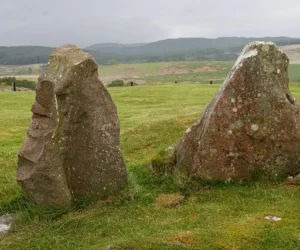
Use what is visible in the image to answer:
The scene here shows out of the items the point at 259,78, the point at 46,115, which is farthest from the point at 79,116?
the point at 259,78

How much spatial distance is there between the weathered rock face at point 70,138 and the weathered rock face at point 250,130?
7.65ft

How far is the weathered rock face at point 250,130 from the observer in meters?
11.4

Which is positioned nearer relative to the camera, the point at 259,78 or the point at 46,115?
the point at 46,115

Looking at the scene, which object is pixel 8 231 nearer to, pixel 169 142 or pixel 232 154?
pixel 232 154

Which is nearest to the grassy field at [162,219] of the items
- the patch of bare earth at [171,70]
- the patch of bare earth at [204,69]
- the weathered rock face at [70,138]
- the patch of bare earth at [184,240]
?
the patch of bare earth at [184,240]

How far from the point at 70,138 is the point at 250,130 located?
14.4 ft

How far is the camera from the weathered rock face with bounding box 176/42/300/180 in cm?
1143

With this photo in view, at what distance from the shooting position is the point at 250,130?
11.4 metres

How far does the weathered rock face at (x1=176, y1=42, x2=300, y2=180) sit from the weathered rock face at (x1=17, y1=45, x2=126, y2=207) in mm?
2332

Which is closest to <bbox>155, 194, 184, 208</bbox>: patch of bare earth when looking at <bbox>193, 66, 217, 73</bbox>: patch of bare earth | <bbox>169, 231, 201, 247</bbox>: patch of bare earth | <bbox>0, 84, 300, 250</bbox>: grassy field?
<bbox>0, 84, 300, 250</bbox>: grassy field

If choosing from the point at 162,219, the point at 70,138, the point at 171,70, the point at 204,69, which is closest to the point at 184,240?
the point at 162,219

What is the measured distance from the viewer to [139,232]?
9.11 m

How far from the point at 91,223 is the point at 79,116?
247 cm

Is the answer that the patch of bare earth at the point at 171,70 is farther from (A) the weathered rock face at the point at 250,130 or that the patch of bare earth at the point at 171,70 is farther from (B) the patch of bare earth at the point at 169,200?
(B) the patch of bare earth at the point at 169,200
